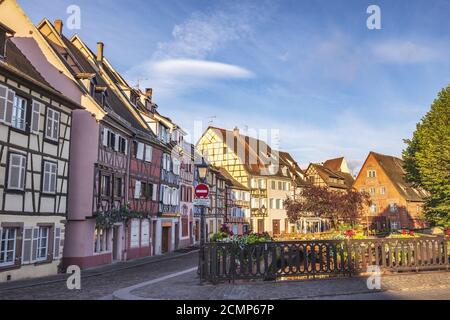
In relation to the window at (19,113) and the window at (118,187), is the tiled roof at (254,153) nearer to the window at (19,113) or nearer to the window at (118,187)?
the window at (118,187)

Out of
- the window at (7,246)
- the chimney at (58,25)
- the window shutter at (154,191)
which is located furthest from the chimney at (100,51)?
the window at (7,246)

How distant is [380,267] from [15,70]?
49.8 feet

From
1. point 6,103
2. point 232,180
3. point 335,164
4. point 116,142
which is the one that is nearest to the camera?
point 6,103

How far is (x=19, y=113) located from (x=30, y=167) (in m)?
2.31

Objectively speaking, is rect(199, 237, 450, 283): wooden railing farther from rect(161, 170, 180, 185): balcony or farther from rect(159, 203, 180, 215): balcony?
rect(161, 170, 180, 185): balcony

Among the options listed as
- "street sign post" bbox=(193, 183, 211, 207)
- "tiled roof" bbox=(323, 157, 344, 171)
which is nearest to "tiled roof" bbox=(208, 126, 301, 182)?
"tiled roof" bbox=(323, 157, 344, 171)

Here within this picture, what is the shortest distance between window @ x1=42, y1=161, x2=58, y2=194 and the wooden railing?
32.6 ft

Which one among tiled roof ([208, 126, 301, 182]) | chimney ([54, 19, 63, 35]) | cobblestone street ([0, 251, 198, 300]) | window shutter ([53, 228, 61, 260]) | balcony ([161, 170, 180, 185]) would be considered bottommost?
cobblestone street ([0, 251, 198, 300])

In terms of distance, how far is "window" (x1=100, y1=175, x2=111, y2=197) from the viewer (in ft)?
80.5

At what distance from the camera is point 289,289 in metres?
12.2

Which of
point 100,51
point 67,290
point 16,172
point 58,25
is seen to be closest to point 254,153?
point 100,51

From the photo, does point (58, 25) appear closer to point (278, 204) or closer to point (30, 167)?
point (30, 167)
